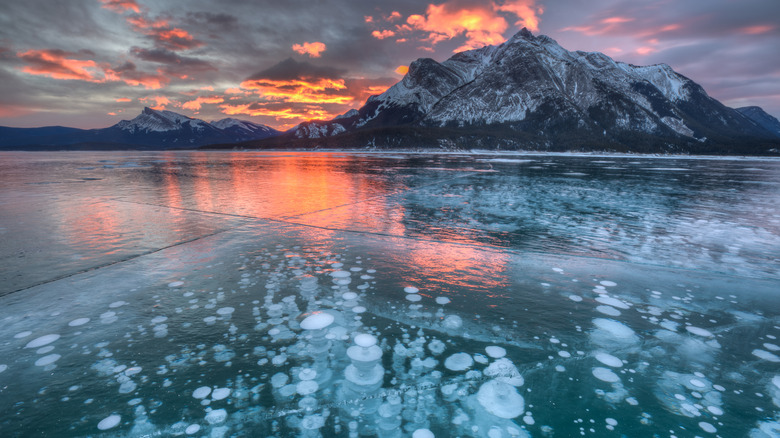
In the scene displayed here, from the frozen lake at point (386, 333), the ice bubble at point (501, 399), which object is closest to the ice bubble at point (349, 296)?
the frozen lake at point (386, 333)

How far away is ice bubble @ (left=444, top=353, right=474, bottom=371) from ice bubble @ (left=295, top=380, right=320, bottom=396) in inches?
61.1

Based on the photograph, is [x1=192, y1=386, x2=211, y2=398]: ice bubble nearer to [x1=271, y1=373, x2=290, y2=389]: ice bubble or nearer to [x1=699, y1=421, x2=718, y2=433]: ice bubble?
[x1=271, y1=373, x2=290, y2=389]: ice bubble

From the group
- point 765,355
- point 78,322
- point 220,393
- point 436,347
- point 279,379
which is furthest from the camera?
point 78,322

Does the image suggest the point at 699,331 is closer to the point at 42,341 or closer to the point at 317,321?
the point at 317,321

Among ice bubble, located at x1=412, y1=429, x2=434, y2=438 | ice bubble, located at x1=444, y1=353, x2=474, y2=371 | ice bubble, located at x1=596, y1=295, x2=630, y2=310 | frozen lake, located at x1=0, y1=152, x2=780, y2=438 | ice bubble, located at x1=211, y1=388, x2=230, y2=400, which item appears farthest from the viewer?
ice bubble, located at x1=596, y1=295, x2=630, y2=310

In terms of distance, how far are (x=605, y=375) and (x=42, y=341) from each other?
7.32 meters

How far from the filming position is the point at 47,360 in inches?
161

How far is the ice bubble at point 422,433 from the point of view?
118 inches

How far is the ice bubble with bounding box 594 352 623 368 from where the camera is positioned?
4.06 meters

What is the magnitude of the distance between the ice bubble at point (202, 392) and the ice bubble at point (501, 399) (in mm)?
2881

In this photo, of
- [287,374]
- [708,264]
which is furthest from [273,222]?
[708,264]

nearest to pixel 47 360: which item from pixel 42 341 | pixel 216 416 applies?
pixel 42 341

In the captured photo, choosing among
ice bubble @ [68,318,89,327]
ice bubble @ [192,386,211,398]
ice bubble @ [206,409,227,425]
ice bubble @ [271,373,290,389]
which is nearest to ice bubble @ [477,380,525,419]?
ice bubble @ [271,373,290,389]

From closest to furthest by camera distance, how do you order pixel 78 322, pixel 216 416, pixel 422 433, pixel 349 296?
pixel 422 433, pixel 216 416, pixel 78 322, pixel 349 296
